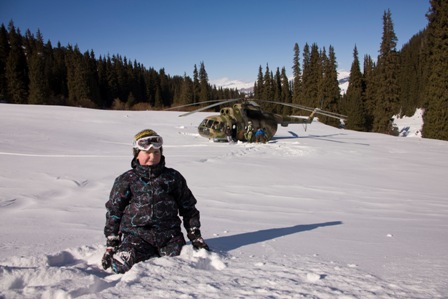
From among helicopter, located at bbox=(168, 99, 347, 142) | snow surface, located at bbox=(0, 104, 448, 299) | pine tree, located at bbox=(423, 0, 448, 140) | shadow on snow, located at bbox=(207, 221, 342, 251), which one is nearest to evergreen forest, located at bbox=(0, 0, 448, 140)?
pine tree, located at bbox=(423, 0, 448, 140)

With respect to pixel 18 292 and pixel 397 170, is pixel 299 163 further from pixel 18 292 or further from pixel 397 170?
pixel 18 292

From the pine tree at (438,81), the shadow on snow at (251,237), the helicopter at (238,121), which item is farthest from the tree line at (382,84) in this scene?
the shadow on snow at (251,237)

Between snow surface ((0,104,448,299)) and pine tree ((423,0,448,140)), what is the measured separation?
18073 millimetres

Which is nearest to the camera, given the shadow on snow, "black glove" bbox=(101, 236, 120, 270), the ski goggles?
"black glove" bbox=(101, 236, 120, 270)

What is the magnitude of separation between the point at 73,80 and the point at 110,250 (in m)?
53.9

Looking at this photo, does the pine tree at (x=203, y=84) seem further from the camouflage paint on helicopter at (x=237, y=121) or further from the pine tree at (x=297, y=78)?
the camouflage paint on helicopter at (x=237, y=121)

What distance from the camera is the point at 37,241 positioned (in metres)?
2.76

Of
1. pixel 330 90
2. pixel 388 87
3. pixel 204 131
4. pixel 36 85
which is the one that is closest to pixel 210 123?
pixel 204 131

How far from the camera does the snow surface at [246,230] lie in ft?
6.01

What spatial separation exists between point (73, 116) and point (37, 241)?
17.9 m

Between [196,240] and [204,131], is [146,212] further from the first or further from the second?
[204,131]

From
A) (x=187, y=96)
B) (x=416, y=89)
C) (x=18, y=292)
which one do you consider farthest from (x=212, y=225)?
(x=416, y=89)

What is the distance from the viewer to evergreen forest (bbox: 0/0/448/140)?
83.5 feet

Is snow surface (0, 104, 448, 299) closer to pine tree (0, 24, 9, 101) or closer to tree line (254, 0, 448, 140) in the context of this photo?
tree line (254, 0, 448, 140)
